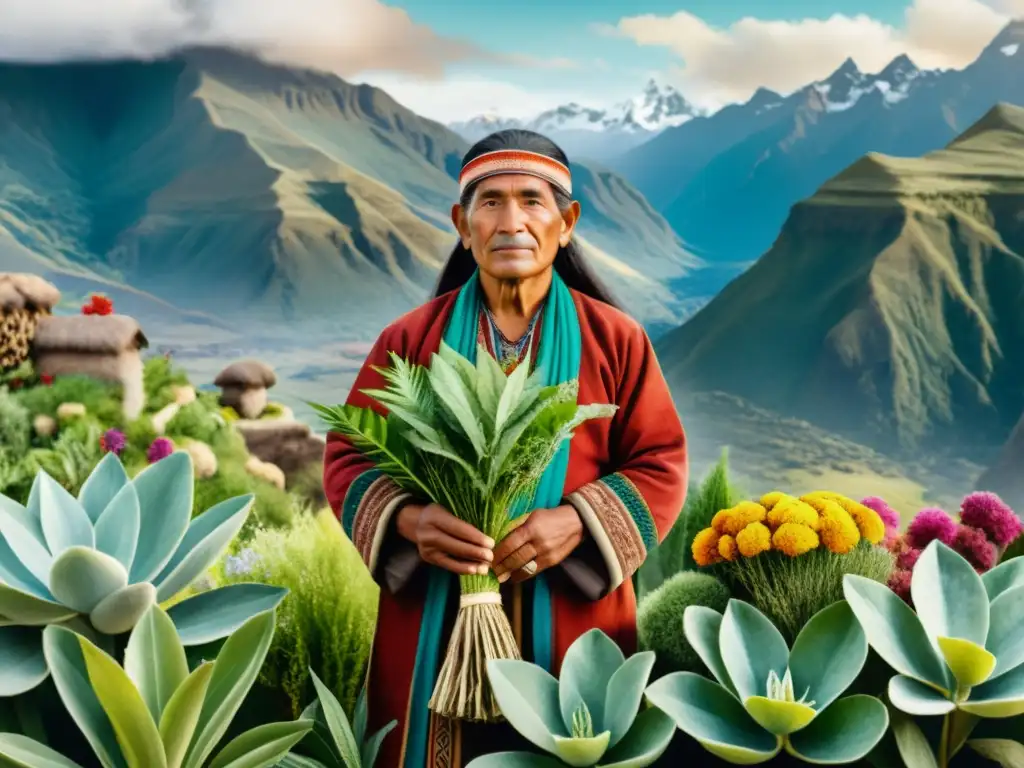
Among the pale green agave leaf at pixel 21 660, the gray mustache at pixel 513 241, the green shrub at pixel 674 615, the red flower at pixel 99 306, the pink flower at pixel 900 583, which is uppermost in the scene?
the gray mustache at pixel 513 241

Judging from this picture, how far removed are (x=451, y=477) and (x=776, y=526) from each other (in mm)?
579

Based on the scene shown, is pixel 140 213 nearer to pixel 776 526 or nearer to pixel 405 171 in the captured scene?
pixel 405 171

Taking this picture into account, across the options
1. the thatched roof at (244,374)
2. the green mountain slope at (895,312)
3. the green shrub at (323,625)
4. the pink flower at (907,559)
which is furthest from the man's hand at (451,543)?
the green mountain slope at (895,312)

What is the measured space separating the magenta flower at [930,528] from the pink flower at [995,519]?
48 mm

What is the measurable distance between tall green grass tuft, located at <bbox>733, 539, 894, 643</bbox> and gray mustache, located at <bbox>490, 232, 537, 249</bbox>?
0.62 metres

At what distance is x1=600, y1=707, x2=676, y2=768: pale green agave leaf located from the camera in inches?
44.3

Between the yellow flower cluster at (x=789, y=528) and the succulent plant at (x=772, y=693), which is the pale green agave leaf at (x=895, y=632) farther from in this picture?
the yellow flower cluster at (x=789, y=528)

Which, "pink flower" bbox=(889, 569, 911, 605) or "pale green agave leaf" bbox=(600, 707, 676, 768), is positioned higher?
"pink flower" bbox=(889, 569, 911, 605)

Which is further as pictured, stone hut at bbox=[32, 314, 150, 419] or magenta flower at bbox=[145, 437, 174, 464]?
stone hut at bbox=[32, 314, 150, 419]

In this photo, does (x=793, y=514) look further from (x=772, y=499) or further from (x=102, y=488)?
(x=102, y=488)

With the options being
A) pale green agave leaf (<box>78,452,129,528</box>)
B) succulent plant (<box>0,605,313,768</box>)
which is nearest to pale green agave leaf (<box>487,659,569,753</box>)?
succulent plant (<box>0,605,313,768</box>)

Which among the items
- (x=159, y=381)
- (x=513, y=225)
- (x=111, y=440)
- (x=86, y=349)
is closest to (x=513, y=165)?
(x=513, y=225)

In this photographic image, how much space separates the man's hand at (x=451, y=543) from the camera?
1.38m

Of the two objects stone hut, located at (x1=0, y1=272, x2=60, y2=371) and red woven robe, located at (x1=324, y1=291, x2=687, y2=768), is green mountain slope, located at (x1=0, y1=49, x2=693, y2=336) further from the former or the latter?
red woven robe, located at (x1=324, y1=291, x2=687, y2=768)
